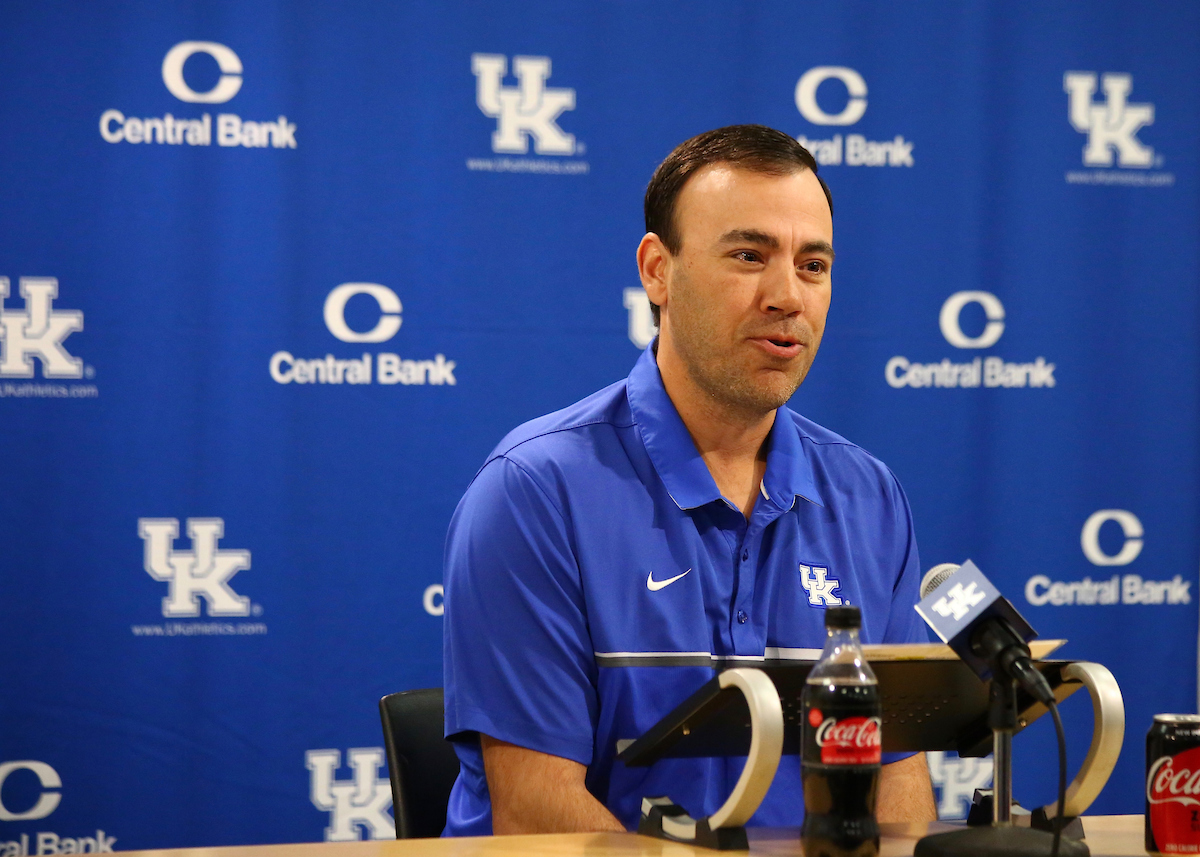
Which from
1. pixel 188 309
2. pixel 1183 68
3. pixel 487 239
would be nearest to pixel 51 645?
pixel 188 309

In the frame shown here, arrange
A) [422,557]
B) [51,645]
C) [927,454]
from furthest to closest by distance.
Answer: [927,454] < [422,557] < [51,645]

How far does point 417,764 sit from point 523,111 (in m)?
1.71

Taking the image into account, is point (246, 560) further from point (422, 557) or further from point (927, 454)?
point (927, 454)

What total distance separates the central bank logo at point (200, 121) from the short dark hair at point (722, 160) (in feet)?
4.27

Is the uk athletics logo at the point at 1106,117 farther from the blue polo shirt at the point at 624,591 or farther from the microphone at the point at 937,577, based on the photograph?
the microphone at the point at 937,577

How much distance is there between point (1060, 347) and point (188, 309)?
224cm

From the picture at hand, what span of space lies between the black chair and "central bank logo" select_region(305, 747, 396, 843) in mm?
1065

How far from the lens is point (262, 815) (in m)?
2.60

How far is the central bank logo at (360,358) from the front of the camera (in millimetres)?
2646

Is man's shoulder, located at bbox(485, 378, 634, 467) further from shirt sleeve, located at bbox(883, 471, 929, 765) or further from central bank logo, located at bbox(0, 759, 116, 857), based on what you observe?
central bank logo, located at bbox(0, 759, 116, 857)

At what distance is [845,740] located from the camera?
0.97 m

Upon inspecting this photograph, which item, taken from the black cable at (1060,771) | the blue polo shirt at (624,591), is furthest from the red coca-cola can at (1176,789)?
the blue polo shirt at (624,591)

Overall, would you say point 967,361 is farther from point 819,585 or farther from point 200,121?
point 200,121

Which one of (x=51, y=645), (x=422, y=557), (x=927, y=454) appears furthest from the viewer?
(x=927, y=454)
